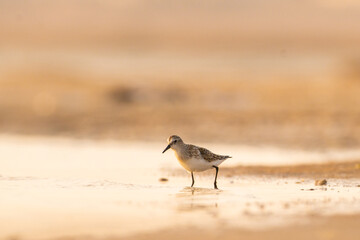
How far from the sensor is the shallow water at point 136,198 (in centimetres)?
824

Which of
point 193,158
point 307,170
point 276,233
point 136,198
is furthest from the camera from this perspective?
point 307,170

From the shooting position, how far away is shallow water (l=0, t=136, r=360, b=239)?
8.24m

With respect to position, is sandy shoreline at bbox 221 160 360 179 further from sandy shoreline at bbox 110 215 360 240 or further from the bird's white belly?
sandy shoreline at bbox 110 215 360 240

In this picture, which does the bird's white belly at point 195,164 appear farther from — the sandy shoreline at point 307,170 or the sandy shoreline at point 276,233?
the sandy shoreline at point 276,233

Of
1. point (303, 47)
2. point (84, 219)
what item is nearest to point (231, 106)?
point (84, 219)

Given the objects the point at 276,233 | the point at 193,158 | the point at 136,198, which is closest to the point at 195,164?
the point at 193,158

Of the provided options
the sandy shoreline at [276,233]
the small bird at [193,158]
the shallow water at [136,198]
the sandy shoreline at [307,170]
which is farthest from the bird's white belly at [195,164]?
the sandy shoreline at [276,233]

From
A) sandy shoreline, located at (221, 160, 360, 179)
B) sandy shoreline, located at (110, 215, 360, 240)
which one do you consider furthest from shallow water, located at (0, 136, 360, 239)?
sandy shoreline, located at (221, 160, 360, 179)

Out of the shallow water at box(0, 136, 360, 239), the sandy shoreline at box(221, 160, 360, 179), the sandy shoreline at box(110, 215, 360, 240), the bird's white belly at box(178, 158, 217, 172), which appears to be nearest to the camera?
the sandy shoreline at box(110, 215, 360, 240)

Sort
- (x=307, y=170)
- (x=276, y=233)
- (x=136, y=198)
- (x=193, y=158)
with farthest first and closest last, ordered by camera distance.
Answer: (x=307, y=170) → (x=193, y=158) → (x=136, y=198) → (x=276, y=233)

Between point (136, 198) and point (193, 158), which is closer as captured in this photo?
point (136, 198)

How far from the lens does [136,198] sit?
1011cm

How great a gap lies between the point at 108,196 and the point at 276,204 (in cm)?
227

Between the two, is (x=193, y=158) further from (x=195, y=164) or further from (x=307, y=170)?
(x=307, y=170)
